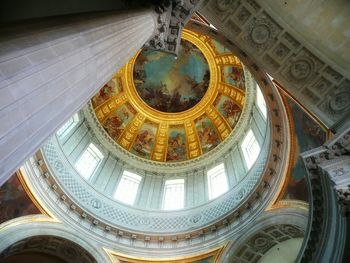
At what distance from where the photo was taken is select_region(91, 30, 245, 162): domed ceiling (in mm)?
19859

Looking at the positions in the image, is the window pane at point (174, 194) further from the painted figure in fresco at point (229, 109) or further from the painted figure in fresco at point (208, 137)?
the painted figure in fresco at point (229, 109)

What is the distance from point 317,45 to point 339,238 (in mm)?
4526

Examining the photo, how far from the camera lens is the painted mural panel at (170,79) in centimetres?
2195

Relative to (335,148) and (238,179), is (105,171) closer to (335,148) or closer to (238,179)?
(238,179)

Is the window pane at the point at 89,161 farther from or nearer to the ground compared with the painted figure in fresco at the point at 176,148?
nearer to the ground

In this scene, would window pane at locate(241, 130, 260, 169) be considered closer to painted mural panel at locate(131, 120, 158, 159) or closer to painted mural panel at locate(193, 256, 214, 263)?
painted mural panel at locate(193, 256, 214, 263)

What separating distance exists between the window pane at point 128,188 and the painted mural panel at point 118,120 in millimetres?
2878

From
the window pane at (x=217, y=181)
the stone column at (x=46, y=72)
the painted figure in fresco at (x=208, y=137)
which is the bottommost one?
the stone column at (x=46, y=72)

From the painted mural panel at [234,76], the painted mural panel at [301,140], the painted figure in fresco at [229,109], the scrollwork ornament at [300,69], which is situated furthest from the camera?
the painted figure in fresco at [229,109]

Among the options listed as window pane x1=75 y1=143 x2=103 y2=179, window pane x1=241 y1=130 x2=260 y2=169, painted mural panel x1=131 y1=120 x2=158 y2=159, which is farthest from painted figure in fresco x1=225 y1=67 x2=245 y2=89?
window pane x1=75 y1=143 x2=103 y2=179

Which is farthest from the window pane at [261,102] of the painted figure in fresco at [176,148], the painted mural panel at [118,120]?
the painted mural panel at [118,120]

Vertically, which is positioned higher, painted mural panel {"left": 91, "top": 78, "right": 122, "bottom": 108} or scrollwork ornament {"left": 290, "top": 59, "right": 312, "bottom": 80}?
painted mural panel {"left": 91, "top": 78, "right": 122, "bottom": 108}

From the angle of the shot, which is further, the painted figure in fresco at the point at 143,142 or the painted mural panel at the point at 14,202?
the painted figure in fresco at the point at 143,142

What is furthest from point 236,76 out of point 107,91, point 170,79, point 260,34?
point 260,34
